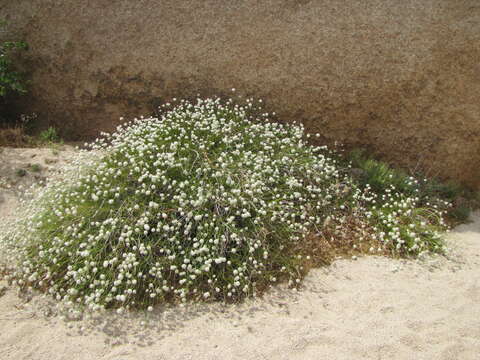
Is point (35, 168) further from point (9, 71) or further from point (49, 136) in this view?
point (9, 71)

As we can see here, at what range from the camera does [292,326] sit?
2.81m

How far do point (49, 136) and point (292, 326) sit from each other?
13.7 feet

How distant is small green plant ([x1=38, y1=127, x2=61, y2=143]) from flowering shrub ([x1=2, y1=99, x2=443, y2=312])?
1591 mm

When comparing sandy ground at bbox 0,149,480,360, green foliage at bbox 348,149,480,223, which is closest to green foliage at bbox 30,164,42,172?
sandy ground at bbox 0,149,480,360

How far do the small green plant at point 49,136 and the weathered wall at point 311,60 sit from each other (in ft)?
2.39

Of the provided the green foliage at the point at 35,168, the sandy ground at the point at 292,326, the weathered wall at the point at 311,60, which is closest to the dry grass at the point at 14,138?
the green foliage at the point at 35,168

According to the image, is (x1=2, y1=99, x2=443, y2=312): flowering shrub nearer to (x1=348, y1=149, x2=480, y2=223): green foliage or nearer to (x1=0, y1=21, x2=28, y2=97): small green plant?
(x1=348, y1=149, x2=480, y2=223): green foliage

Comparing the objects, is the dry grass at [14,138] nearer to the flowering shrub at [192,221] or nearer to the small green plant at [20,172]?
the small green plant at [20,172]

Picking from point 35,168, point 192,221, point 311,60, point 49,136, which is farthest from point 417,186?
point 49,136

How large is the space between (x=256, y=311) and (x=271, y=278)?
0.93 ft

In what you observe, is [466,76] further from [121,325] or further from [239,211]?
[121,325]

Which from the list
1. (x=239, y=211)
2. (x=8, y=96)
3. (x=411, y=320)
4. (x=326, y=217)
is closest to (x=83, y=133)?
(x=8, y=96)

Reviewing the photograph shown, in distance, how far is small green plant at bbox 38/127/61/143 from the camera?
5.28 m

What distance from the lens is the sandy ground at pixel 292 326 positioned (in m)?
2.62
